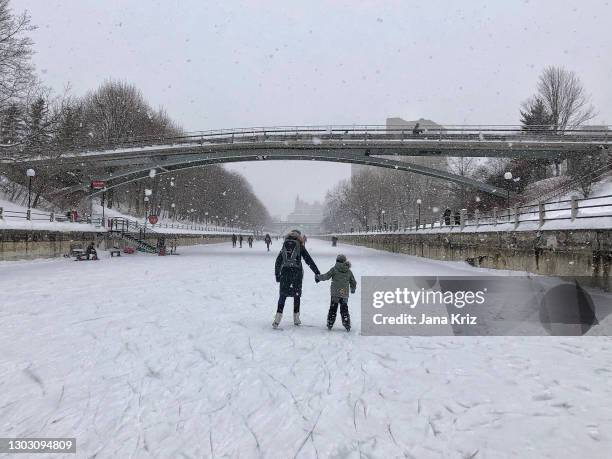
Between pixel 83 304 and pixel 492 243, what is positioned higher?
pixel 492 243

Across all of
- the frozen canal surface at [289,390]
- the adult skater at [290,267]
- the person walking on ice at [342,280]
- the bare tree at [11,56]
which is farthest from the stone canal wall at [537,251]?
the bare tree at [11,56]

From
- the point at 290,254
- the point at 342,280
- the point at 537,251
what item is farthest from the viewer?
the point at 537,251

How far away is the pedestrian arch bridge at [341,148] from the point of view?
29797mm

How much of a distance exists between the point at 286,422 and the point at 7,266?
19025mm

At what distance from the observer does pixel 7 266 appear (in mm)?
17109

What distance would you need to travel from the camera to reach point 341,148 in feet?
106

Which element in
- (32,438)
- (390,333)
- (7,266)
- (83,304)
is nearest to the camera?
(32,438)

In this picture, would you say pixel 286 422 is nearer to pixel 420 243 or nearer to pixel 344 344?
pixel 344 344

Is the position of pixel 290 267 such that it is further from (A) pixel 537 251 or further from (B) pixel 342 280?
(A) pixel 537 251

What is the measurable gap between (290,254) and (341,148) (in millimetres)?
27045

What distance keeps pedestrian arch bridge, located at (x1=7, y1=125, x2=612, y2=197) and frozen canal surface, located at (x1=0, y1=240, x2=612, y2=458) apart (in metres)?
25.0

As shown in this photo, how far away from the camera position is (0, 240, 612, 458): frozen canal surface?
3.03 meters

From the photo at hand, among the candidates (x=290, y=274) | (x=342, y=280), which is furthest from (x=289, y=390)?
(x=290, y=274)

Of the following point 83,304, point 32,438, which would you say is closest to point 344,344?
point 32,438
